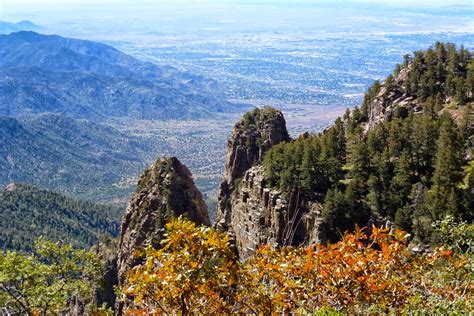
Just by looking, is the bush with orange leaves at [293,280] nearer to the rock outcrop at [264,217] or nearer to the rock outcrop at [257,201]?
the rock outcrop at [257,201]

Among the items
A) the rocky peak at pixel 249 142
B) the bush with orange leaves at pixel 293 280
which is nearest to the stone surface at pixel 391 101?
the rocky peak at pixel 249 142

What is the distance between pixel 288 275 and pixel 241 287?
1.77 m

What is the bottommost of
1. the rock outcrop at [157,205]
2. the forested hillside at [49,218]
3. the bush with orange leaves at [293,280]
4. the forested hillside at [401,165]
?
the forested hillside at [49,218]

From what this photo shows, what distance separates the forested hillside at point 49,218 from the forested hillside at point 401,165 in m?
112

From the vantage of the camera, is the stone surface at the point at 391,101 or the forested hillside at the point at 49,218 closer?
the stone surface at the point at 391,101

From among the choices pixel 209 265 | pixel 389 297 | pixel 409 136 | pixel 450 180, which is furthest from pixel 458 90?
pixel 209 265

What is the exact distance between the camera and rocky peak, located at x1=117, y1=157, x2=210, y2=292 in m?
59.9

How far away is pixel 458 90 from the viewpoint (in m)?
62.5

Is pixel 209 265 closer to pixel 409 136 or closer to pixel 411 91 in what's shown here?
pixel 409 136

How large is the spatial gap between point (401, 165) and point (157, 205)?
28648 millimetres

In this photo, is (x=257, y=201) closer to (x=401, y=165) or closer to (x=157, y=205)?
(x=157, y=205)

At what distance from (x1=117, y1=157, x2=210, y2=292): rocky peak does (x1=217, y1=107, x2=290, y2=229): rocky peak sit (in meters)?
11.9

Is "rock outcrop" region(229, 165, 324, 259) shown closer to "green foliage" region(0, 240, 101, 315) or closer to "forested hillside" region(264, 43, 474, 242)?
"forested hillside" region(264, 43, 474, 242)

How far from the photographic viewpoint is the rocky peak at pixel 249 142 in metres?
78.1
